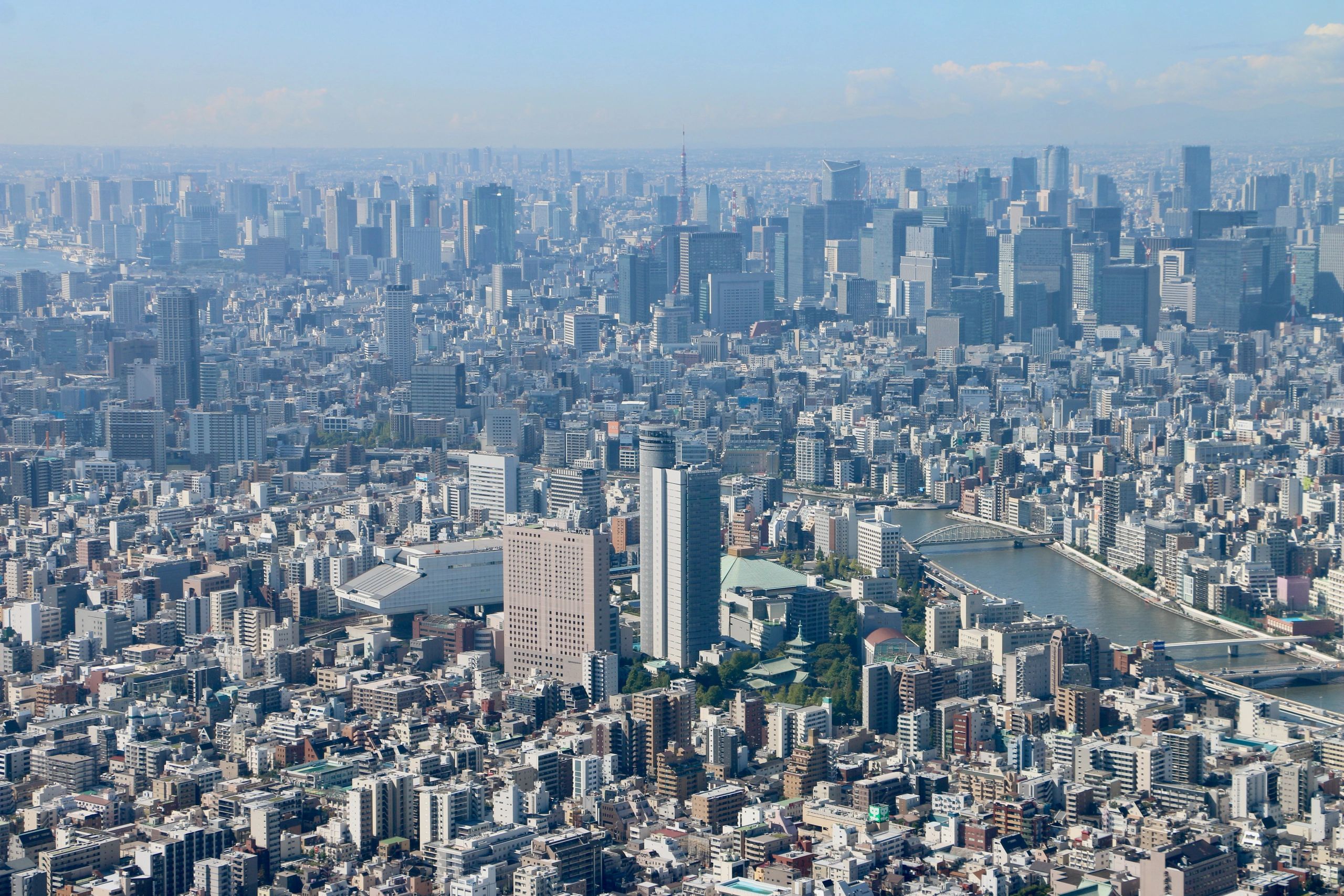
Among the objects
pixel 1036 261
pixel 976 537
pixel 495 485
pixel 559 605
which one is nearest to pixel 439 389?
pixel 495 485

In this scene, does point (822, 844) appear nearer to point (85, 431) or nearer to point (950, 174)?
point (85, 431)

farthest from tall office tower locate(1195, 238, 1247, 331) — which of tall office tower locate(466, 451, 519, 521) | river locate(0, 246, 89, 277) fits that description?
river locate(0, 246, 89, 277)

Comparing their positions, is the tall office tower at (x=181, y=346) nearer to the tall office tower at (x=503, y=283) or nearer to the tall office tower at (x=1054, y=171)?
the tall office tower at (x=503, y=283)

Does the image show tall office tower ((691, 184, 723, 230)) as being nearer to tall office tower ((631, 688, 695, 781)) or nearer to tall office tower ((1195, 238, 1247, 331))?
tall office tower ((1195, 238, 1247, 331))

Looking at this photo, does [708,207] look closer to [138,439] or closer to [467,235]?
[467,235]

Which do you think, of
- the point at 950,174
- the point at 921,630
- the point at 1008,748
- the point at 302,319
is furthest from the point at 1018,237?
the point at 1008,748

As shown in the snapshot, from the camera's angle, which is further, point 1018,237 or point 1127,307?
point 1018,237
